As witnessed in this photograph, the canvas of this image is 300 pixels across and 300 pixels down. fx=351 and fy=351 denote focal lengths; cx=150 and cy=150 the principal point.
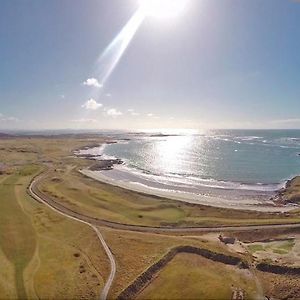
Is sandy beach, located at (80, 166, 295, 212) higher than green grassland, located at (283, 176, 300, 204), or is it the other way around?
green grassland, located at (283, 176, 300, 204)

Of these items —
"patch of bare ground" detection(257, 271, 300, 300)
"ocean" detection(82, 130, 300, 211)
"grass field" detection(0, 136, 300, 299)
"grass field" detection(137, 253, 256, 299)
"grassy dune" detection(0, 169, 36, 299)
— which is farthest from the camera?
"ocean" detection(82, 130, 300, 211)

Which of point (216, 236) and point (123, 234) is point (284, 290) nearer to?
point (216, 236)

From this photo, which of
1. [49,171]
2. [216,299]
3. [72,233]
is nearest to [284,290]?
[216,299]

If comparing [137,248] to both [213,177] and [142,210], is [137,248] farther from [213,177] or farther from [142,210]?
[213,177]

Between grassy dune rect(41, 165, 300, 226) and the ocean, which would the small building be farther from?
the ocean

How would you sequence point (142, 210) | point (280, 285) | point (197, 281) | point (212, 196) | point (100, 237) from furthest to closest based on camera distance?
point (212, 196)
point (142, 210)
point (100, 237)
point (280, 285)
point (197, 281)

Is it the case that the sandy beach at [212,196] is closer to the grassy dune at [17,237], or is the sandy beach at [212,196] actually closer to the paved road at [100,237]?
the paved road at [100,237]

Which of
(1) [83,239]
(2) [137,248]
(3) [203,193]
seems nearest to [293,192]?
(3) [203,193]

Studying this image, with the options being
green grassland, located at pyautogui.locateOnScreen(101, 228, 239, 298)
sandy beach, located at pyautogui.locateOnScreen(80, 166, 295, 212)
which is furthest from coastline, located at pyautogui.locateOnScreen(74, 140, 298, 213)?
green grassland, located at pyautogui.locateOnScreen(101, 228, 239, 298)

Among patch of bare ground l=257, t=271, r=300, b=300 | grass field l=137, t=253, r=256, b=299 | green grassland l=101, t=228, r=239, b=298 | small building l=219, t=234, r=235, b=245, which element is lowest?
patch of bare ground l=257, t=271, r=300, b=300

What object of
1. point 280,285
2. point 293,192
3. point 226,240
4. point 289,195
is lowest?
point 280,285
